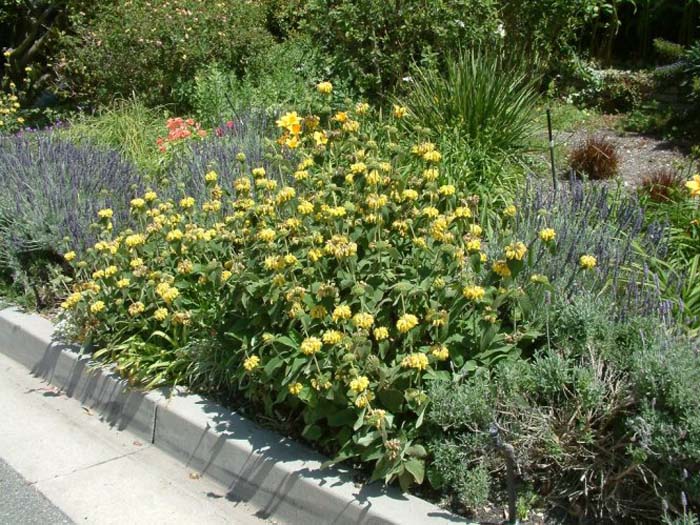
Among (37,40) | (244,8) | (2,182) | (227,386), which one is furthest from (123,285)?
(37,40)

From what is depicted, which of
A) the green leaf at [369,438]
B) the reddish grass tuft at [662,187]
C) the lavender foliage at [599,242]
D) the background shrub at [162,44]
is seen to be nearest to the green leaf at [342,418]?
the green leaf at [369,438]

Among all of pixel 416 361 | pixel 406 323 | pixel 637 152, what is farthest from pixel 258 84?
pixel 416 361

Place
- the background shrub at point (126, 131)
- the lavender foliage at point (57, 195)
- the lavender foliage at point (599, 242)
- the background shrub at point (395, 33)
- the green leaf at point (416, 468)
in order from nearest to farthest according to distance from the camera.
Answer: the green leaf at point (416, 468) < the lavender foliage at point (599, 242) < the lavender foliage at point (57, 195) < the background shrub at point (395, 33) < the background shrub at point (126, 131)

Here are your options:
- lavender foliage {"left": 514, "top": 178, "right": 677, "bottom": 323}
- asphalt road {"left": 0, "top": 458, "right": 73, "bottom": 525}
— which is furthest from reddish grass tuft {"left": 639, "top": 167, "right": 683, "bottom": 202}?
asphalt road {"left": 0, "top": 458, "right": 73, "bottom": 525}

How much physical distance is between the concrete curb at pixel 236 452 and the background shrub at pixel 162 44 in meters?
5.15

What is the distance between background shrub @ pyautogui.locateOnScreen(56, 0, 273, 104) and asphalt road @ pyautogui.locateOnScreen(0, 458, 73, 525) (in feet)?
21.3

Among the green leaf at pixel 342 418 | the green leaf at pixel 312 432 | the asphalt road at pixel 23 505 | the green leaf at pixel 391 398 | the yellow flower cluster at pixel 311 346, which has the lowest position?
the asphalt road at pixel 23 505

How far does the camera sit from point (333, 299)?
3768 mm

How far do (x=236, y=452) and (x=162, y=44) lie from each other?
6.86m

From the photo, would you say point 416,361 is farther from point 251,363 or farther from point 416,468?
point 251,363

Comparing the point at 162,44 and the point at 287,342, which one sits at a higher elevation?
the point at 162,44

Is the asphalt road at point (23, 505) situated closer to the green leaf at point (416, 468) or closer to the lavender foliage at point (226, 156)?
the green leaf at point (416, 468)

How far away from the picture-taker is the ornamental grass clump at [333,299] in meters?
3.52

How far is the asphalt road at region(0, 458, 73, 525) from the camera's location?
3.86 metres
